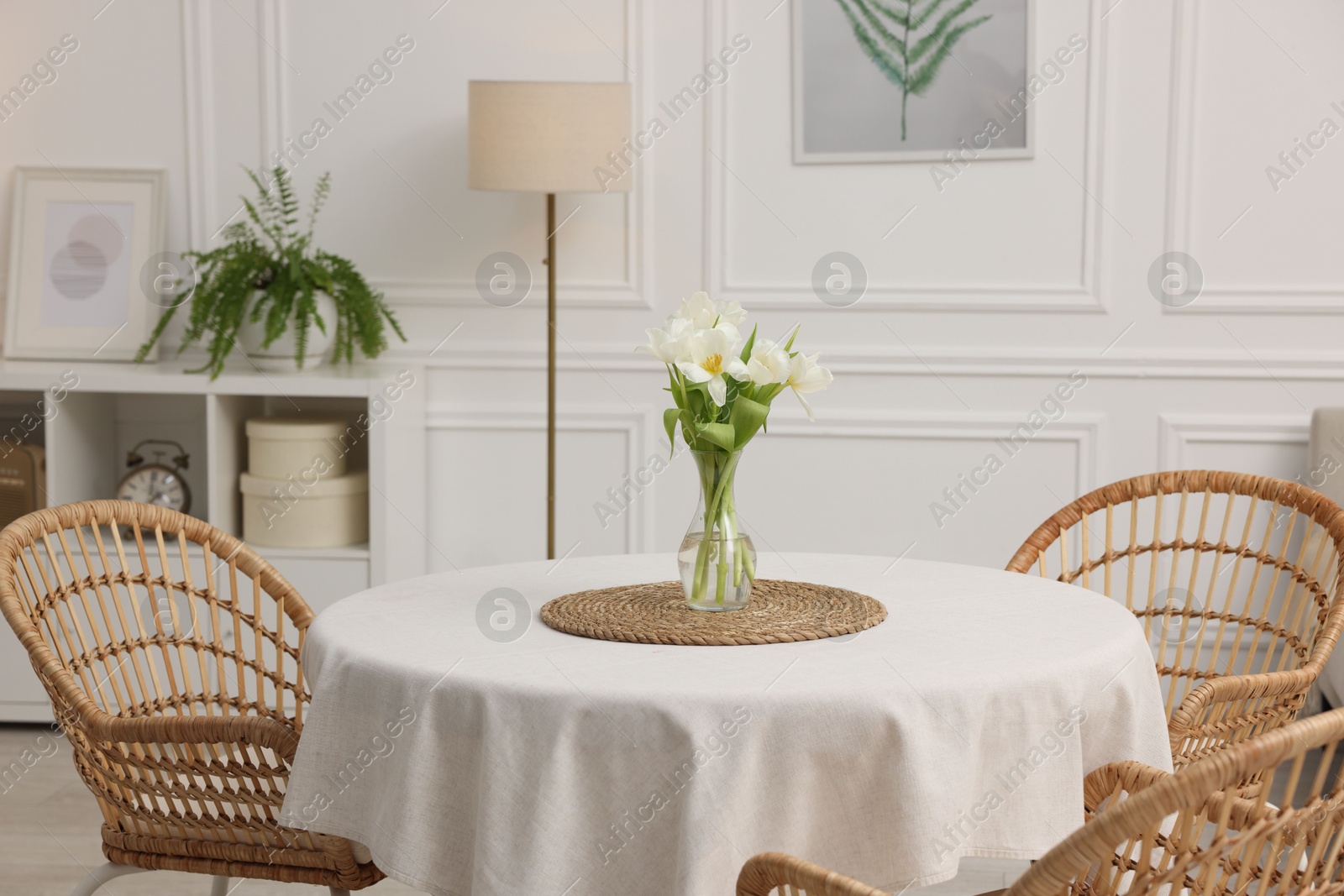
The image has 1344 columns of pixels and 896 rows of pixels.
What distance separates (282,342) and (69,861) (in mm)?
1337

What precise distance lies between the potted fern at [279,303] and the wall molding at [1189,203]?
209 centimetres

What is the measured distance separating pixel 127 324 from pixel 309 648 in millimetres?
2229

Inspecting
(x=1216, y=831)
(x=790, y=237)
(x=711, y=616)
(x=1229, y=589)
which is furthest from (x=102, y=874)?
(x=790, y=237)

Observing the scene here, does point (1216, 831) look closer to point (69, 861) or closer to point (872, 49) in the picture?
point (69, 861)

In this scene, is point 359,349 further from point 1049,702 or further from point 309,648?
point 1049,702

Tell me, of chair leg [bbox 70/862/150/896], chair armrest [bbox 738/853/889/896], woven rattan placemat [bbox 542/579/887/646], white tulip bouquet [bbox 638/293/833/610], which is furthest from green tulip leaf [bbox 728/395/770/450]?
chair leg [bbox 70/862/150/896]

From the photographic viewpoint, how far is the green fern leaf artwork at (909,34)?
10.4ft

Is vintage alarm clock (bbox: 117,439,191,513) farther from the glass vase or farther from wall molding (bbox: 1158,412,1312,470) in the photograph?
wall molding (bbox: 1158,412,1312,470)

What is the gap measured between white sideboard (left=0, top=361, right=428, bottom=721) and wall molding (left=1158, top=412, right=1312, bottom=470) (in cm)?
202

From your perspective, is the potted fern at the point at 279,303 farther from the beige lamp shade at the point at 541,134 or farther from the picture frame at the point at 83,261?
the beige lamp shade at the point at 541,134

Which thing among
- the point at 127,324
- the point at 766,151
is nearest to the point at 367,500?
the point at 127,324

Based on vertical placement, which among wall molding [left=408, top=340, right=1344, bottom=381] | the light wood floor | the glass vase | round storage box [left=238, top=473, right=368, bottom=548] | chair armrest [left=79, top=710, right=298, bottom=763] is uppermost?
wall molding [left=408, top=340, right=1344, bottom=381]

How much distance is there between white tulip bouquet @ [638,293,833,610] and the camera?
1.49 m

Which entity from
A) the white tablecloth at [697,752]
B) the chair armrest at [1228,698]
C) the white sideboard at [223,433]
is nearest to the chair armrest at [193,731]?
A: the white tablecloth at [697,752]
